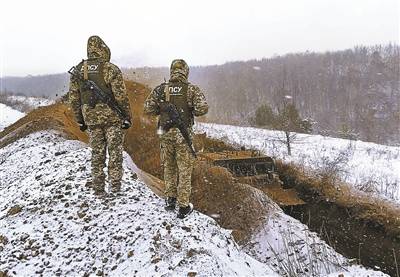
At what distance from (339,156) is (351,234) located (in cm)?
779

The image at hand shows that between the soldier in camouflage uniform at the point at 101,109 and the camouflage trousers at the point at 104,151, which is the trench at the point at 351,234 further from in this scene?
the soldier in camouflage uniform at the point at 101,109

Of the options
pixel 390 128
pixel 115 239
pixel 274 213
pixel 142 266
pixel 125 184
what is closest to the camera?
pixel 142 266

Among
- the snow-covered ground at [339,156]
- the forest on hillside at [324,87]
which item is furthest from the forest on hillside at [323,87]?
the snow-covered ground at [339,156]

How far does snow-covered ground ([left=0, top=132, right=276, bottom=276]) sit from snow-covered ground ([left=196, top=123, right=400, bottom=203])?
30.7 feet

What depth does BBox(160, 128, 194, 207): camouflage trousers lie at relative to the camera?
613 cm

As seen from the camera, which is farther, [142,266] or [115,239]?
[115,239]

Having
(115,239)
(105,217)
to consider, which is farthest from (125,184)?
(115,239)

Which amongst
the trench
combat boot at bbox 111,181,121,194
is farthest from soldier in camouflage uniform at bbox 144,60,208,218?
the trench

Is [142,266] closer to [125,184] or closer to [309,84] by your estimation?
[125,184]

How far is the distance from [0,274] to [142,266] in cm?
182

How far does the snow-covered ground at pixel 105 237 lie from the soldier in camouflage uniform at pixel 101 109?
477 millimetres

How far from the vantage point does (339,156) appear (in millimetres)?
17938

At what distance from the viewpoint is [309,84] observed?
302ft

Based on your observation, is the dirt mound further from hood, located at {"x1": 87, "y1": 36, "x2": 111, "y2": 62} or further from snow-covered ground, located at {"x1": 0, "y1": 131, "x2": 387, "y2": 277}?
hood, located at {"x1": 87, "y1": 36, "x2": 111, "y2": 62}
